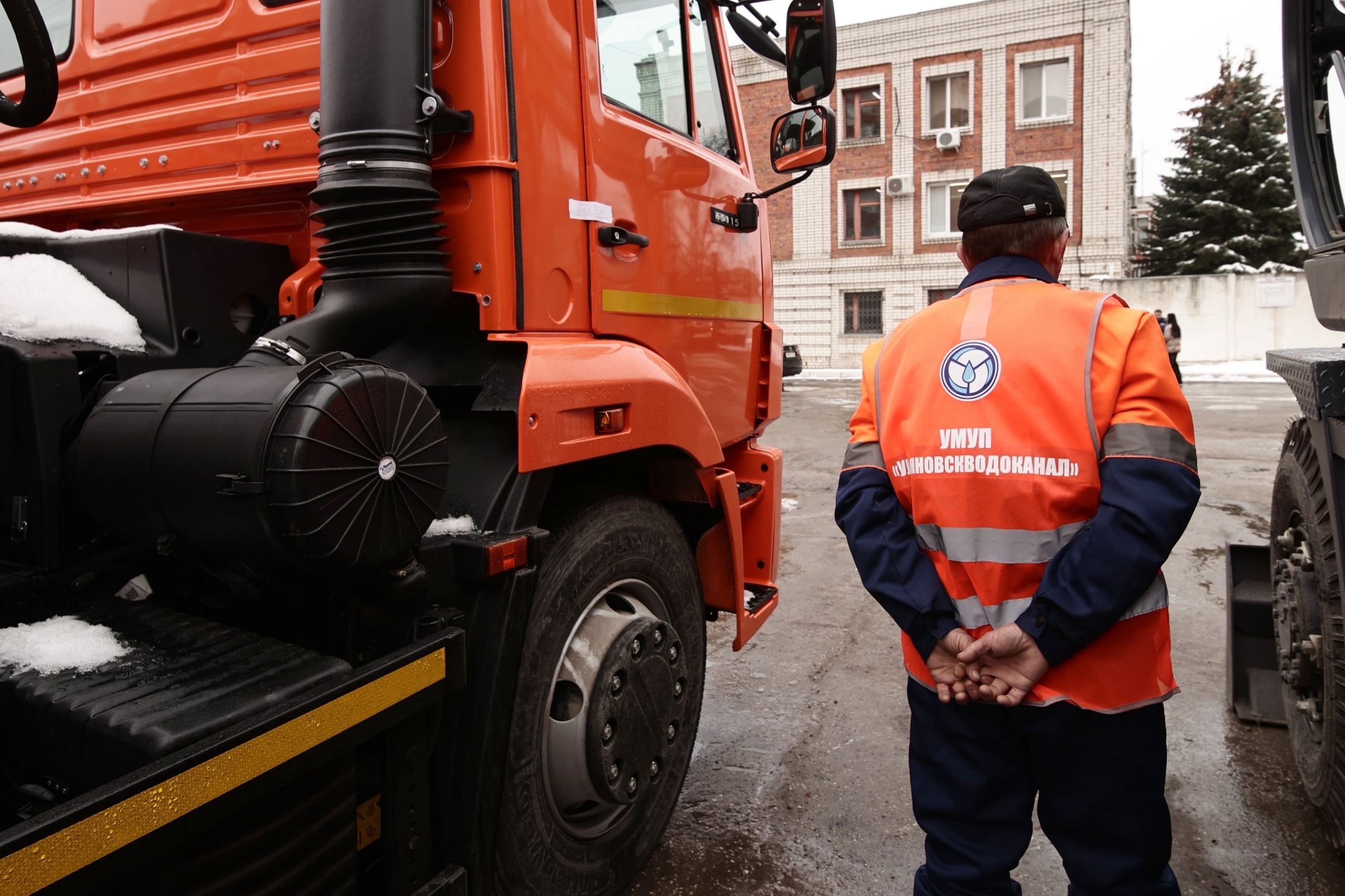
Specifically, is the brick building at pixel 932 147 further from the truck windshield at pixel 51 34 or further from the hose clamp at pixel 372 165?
the hose clamp at pixel 372 165

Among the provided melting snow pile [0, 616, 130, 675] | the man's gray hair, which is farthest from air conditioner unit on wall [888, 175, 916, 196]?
melting snow pile [0, 616, 130, 675]

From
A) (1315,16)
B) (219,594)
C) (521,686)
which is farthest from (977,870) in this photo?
(1315,16)

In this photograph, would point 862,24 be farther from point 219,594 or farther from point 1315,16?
point 219,594

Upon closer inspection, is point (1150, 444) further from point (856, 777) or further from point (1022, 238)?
point (856, 777)

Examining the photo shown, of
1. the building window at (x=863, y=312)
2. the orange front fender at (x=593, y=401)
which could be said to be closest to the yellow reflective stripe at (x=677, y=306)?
the orange front fender at (x=593, y=401)

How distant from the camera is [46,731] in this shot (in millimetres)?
1515

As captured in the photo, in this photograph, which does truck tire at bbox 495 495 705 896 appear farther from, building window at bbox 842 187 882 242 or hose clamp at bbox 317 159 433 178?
building window at bbox 842 187 882 242

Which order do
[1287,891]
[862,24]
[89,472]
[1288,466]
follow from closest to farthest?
[89,472] → [1287,891] → [1288,466] → [862,24]

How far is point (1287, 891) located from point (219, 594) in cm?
314

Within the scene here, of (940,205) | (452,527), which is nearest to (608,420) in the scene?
(452,527)

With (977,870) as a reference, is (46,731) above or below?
above

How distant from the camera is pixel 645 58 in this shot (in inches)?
118

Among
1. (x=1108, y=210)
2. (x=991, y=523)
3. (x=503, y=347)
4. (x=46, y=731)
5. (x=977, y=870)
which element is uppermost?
(x=1108, y=210)

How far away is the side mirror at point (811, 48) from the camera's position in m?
3.00
